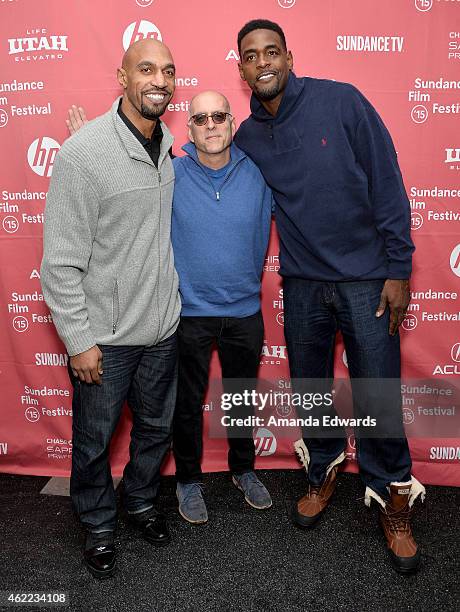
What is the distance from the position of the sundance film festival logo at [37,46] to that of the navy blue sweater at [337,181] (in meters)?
0.90

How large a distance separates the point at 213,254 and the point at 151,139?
17.4 inches

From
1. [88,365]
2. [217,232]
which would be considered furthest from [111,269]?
[217,232]

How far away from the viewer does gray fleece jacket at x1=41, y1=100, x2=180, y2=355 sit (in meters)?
1.66

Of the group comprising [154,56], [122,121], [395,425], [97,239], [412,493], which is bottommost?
[412,493]

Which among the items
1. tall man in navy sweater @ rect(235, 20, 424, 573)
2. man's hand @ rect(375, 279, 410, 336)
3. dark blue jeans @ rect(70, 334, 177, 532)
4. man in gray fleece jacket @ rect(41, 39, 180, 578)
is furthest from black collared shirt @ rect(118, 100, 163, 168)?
man's hand @ rect(375, 279, 410, 336)

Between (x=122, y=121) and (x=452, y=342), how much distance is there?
66.3 inches

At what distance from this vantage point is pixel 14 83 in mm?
2338

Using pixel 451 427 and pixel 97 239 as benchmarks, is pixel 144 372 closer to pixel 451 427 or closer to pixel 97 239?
pixel 97 239

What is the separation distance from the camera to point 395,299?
1898mm

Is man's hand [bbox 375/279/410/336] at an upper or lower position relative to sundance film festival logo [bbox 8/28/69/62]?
lower

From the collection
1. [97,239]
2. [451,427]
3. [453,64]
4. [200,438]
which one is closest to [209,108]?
[97,239]

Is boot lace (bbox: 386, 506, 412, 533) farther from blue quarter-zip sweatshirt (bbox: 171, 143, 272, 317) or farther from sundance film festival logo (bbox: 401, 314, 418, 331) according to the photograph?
blue quarter-zip sweatshirt (bbox: 171, 143, 272, 317)

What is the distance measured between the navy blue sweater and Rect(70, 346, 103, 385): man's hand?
2.51ft

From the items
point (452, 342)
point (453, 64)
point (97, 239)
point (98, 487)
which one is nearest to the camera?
point (97, 239)
